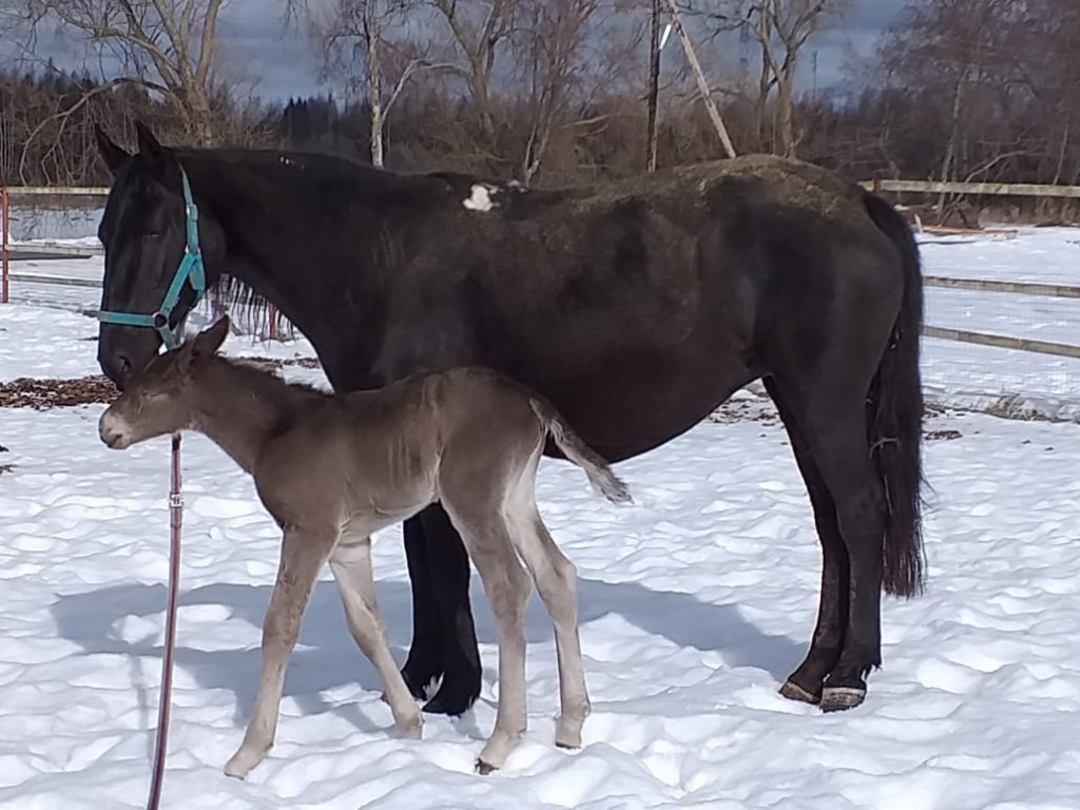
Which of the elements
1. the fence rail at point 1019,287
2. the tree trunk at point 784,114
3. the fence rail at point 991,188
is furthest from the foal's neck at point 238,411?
the tree trunk at point 784,114

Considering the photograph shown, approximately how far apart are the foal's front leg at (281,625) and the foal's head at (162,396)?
0.44 meters

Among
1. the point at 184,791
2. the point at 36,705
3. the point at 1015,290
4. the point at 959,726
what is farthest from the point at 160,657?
the point at 1015,290

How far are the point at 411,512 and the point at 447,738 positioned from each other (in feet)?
2.52

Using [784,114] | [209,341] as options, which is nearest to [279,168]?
[209,341]

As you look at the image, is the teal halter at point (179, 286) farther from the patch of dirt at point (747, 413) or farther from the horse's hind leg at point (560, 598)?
the patch of dirt at point (747, 413)

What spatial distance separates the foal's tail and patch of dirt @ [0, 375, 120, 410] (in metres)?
7.20

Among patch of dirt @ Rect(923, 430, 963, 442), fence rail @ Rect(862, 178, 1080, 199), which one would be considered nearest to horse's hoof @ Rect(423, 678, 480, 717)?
patch of dirt @ Rect(923, 430, 963, 442)

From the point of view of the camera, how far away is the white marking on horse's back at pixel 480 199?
12.0ft

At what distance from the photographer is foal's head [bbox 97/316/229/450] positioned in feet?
10.3

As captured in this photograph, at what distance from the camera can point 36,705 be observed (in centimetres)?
362

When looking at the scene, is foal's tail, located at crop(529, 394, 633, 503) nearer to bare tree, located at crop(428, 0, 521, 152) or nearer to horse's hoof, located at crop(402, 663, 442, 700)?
horse's hoof, located at crop(402, 663, 442, 700)

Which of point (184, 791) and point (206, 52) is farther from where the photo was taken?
point (206, 52)

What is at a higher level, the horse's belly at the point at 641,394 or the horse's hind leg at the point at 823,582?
the horse's belly at the point at 641,394

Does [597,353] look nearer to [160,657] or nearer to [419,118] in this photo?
[160,657]
